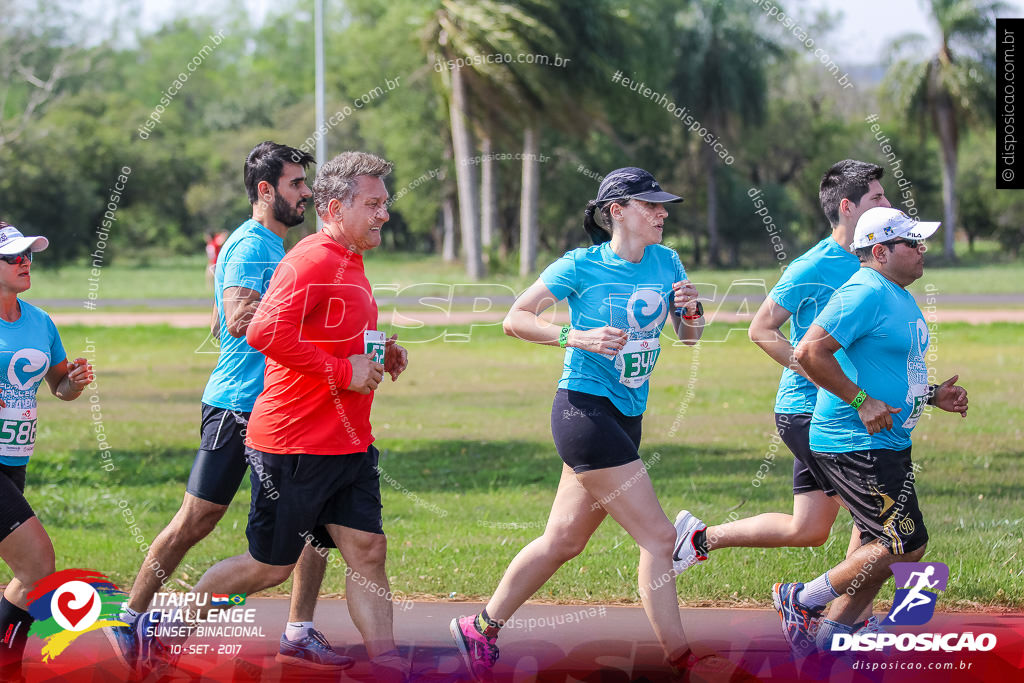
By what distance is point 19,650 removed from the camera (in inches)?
181

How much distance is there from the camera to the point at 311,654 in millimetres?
4754

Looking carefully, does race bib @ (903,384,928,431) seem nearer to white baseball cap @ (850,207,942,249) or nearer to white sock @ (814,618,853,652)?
white baseball cap @ (850,207,942,249)

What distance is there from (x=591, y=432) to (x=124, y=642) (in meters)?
2.14

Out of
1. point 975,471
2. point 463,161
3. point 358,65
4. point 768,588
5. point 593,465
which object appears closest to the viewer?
point 593,465

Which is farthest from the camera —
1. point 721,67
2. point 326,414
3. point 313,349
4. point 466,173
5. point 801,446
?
point 721,67

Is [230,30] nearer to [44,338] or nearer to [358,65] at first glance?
[358,65]

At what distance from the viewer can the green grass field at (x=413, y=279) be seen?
27344 mm

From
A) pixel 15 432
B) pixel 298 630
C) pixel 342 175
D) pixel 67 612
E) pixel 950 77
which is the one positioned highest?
pixel 950 77

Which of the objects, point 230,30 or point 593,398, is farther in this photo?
point 230,30

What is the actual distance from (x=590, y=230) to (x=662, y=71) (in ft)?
131

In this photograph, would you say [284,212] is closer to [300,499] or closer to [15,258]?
[15,258]

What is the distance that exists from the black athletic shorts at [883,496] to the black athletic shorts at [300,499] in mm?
1931

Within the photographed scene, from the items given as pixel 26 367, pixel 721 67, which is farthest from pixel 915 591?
pixel 721 67

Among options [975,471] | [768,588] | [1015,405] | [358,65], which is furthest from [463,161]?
[358,65]
